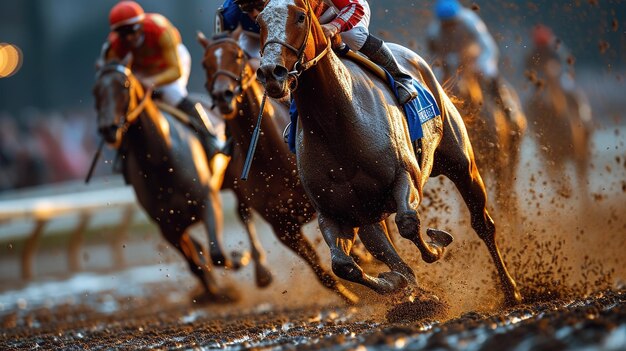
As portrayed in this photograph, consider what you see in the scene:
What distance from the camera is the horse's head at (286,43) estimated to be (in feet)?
17.9

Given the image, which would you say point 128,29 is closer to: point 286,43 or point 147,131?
point 147,131

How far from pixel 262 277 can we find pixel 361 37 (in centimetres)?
331

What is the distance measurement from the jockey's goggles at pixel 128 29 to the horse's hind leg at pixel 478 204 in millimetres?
3674

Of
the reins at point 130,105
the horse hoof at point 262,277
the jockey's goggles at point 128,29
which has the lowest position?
the horse hoof at point 262,277

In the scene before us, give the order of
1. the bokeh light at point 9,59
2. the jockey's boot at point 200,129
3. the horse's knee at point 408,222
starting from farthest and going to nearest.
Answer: the bokeh light at point 9,59
the jockey's boot at point 200,129
the horse's knee at point 408,222

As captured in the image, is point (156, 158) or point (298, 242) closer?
point (298, 242)

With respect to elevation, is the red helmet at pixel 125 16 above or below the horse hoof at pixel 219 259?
above

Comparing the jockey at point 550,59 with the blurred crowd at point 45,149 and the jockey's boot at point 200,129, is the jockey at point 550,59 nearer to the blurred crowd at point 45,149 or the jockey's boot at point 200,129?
the jockey's boot at point 200,129

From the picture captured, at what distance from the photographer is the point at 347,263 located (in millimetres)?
6094

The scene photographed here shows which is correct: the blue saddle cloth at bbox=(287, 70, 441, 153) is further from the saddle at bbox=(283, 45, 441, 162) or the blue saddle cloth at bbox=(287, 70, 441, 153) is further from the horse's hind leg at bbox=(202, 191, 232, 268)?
the horse's hind leg at bbox=(202, 191, 232, 268)

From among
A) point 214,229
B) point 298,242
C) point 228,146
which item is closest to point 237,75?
point 228,146

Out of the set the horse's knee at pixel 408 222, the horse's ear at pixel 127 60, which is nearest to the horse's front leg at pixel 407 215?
the horse's knee at pixel 408 222

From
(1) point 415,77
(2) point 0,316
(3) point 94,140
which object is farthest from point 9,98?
(1) point 415,77

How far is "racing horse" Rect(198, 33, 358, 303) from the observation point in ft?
26.5
